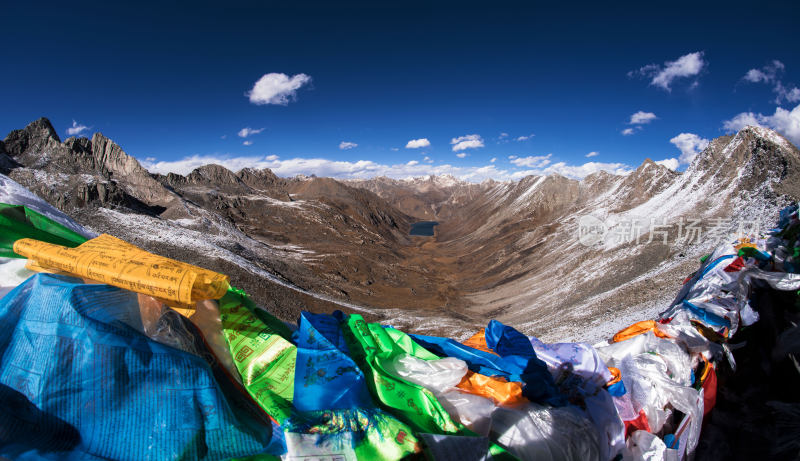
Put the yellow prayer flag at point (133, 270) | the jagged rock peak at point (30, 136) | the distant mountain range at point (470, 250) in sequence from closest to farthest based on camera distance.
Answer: the yellow prayer flag at point (133, 270) < the distant mountain range at point (470, 250) < the jagged rock peak at point (30, 136)

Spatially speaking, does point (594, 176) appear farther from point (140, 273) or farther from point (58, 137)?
point (58, 137)

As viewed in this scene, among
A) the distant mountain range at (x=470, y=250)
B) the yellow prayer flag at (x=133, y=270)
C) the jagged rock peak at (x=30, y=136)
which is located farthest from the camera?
the jagged rock peak at (x=30, y=136)

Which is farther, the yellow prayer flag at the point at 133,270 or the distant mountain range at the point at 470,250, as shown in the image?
the distant mountain range at the point at 470,250

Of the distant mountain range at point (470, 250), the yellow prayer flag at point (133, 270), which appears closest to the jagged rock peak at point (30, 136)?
the distant mountain range at point (470, 250)

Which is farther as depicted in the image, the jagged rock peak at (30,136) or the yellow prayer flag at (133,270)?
the jagged rock peak at (30,136)

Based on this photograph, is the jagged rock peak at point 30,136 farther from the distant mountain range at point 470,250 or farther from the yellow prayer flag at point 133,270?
the yellow prayer flag at point 133,270

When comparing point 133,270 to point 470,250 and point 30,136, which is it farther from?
point 470,250

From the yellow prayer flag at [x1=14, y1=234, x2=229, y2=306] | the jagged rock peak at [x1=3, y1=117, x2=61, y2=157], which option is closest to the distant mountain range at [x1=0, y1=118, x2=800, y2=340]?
the jagged rock peak at [x1=3, y1=117, x2=61, y2=157]

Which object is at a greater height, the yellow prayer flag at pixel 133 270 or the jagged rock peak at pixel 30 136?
the jagged rock peak at pixel 30 136

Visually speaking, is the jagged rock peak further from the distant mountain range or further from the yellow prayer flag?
the yellow prayer flag
